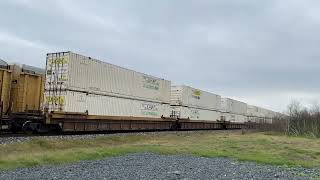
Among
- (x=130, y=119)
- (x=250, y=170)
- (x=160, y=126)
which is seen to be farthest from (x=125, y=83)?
(x=250, y=170)

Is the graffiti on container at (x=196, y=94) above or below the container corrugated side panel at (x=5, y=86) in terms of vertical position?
above

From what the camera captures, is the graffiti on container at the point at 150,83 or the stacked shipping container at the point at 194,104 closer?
the graffiti on container at the point at 150,83

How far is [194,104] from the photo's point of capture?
45875 mm

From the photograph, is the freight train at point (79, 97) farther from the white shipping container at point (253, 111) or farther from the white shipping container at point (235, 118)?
the white shipping container at point (253, 111)

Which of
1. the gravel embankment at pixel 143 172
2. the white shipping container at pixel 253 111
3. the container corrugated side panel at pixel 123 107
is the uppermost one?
the white shipping container at pixel 253 111

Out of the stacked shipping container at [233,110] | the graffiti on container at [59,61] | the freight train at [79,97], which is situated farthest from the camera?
the stacked shipping container at [233,110]

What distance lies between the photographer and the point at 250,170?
12602 mm

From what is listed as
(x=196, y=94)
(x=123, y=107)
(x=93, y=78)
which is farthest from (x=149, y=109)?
(x=196, y=94)

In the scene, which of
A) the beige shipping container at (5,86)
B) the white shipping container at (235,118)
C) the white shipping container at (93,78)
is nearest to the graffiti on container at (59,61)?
the white shipping container at (93,78)

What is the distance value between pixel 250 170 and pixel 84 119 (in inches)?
631

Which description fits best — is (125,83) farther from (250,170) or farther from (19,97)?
(250,170)

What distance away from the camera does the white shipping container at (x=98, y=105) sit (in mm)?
24966

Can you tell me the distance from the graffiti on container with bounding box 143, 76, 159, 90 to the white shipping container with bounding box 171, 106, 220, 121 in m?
6.01

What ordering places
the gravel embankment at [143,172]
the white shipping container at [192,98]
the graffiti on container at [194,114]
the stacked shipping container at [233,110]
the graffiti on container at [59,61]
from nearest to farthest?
the gravel embankment at [143,172] < the graffiti on container at [59,61] < the white shipping container at [192,98] < the graffiti on container at [194,114] < the stacked shipping container at [233,110]
